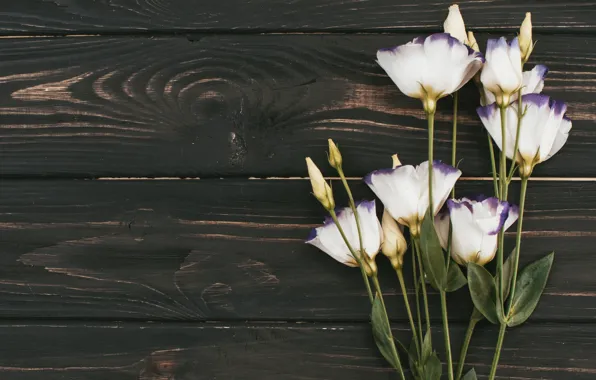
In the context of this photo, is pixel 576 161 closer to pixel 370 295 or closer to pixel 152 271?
pixel 370 295

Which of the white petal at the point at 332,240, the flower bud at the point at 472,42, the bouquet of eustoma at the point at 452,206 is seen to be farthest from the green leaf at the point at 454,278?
the flower bud at the point at 472,42

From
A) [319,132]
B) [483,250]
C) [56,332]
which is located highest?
[319,132]

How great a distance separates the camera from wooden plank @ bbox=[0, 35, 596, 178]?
31.9 inches

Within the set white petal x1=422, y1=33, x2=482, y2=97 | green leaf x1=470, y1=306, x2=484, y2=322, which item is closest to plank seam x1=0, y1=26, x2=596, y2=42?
white petal x1=422, y1=33, x2=482, y2=97

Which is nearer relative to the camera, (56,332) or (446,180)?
(446,180)

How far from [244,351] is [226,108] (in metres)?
0.29

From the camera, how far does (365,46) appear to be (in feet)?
2.69

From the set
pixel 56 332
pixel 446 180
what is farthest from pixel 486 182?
pixel 56 332

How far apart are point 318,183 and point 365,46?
0.20 m

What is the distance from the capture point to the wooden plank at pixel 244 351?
81 cm

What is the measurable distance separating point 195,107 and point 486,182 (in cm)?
35

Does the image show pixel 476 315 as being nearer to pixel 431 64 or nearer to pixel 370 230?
pixel 370 230

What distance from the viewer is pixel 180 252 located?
2.73 feet

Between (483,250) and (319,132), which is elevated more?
(319,132)
